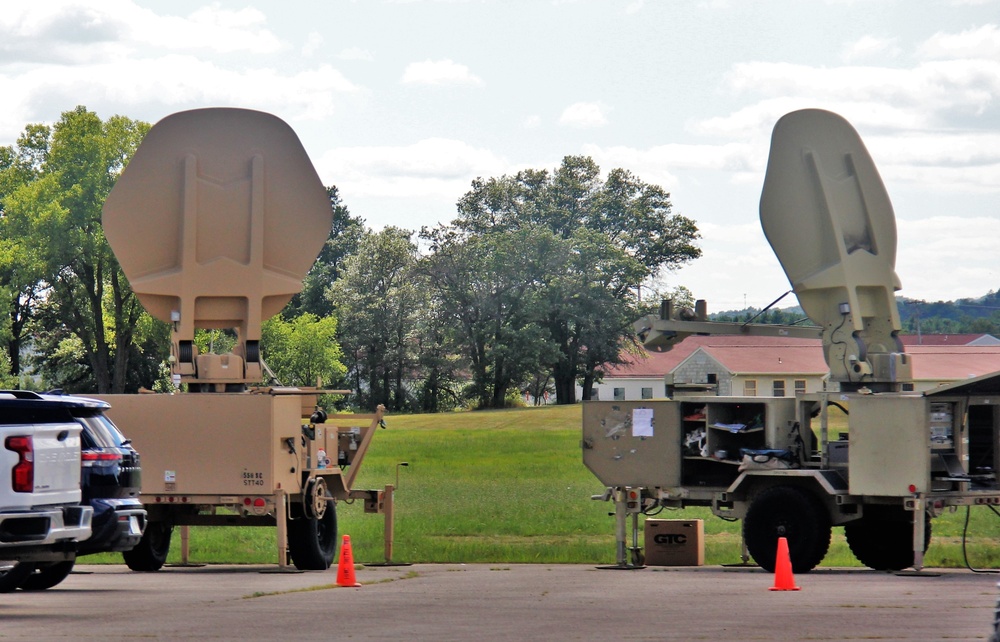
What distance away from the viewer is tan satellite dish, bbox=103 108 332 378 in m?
21.2

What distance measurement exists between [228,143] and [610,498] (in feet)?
22.7

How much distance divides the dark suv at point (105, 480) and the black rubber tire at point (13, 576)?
1233 mm

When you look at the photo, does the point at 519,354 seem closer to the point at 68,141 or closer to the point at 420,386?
the point at 420,386

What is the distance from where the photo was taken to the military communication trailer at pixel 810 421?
20219 millimetres

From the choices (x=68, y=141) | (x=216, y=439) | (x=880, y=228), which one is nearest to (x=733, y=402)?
(x=880, y=228)

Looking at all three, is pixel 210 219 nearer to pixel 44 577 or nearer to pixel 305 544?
pixel 305 544

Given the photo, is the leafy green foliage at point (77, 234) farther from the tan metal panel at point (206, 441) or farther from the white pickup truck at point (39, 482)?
the white pickup truck at point (39, 482)

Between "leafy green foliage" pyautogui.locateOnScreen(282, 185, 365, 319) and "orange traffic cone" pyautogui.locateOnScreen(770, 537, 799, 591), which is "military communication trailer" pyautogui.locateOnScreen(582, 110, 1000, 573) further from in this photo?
"leafy green foliage" pyautogui.locateOnScreen(282, 185, 365, 319)

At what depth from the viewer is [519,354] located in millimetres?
95562

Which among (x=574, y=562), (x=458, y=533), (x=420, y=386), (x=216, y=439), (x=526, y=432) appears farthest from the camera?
(x=420, y=386)

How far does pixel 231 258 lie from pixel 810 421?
25.6 ft

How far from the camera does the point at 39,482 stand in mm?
14008

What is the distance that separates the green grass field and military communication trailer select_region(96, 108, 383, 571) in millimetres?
2860

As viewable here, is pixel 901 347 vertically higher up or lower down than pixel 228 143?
lower down
